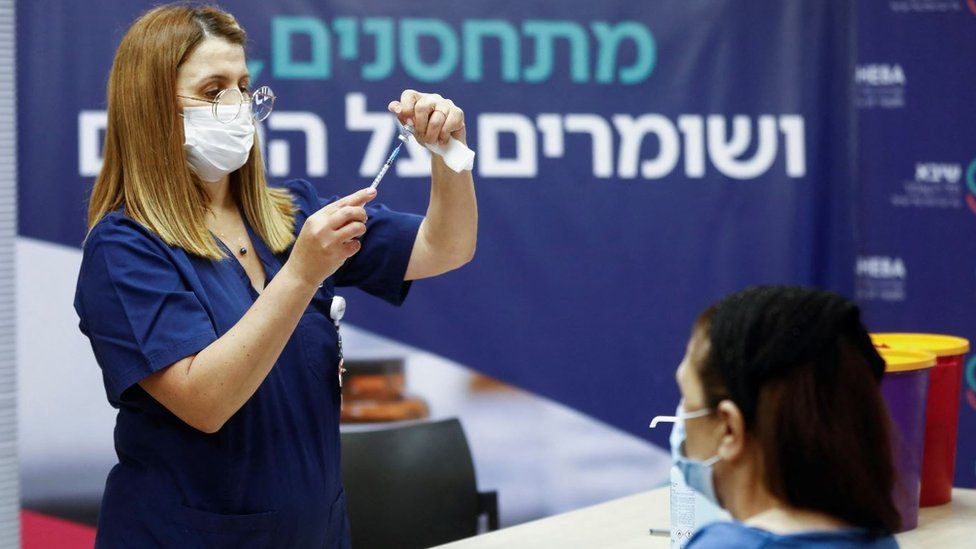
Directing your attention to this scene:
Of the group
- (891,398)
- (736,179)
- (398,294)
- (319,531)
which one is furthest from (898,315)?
(319,531)

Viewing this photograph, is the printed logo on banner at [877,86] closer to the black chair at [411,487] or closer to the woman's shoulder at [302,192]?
the black chair at [411,487]

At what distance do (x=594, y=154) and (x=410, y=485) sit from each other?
1332mm

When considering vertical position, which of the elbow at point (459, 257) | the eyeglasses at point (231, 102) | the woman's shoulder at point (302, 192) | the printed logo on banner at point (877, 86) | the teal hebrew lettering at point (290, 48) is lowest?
the elbow at point (459, 257)

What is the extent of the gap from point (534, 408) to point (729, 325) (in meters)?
2.34

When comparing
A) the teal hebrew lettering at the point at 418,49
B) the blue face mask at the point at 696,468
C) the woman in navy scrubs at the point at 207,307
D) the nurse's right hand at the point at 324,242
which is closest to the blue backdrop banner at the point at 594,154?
the teal hebrew lettering at the point at 418,49

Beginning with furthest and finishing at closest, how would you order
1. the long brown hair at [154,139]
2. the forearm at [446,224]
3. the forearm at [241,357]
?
the forearm at [446,224] → the long brown hair at [154,139] → the forearm at [241,357]

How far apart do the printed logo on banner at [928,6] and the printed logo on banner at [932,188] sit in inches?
19.7

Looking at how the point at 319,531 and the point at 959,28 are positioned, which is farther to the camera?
the point at 959,28

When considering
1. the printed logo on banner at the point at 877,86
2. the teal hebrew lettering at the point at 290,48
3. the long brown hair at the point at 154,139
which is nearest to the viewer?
the long brown hair at the point at 154,139

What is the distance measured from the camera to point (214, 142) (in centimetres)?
170

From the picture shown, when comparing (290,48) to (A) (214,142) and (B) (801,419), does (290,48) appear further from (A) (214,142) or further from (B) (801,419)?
(B) (801,419)

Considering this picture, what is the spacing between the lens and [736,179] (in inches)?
139

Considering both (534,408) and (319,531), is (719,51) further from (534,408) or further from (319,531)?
(319,531)

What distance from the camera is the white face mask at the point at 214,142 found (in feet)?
5.56
